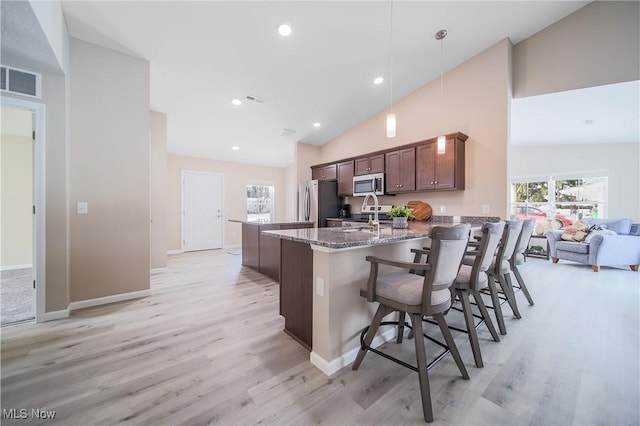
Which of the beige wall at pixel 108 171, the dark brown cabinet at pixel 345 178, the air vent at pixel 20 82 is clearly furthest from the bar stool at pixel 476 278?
the air vent at pixel 20 82

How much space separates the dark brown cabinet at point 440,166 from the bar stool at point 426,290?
245 centimetres

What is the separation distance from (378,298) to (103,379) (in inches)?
73.5

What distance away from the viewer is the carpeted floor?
249 cm

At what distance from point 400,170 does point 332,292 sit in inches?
126

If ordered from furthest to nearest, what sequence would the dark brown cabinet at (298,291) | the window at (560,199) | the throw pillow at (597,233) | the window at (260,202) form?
the window at (260,202) < the window at (560,199) < the throw pillow at (597,233) < the dark brown cabinet at (298,291)

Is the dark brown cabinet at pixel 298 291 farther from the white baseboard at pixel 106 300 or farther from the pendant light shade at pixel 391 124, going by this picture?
the white baseboard at pixel 106 300

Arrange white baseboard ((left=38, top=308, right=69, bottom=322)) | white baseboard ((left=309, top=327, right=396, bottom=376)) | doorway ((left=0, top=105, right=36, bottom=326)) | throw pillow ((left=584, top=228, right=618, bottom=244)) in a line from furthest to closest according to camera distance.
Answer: throw pillow ((left=584, top=228, right=618, bottom=244))
doorway ((left=0, top=105, right=36, bottom=326))
white baseboard ((left=38, top=308, right=69, bottom=322))
white baseboard ((left=309, top=327, right=396, bottom=376))

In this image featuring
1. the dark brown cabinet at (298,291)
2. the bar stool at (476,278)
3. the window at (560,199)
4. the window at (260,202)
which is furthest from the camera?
the window at (260,202)

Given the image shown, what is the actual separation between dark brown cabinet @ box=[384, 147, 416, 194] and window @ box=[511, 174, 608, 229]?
4438mm

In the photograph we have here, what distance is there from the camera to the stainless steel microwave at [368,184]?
456cm

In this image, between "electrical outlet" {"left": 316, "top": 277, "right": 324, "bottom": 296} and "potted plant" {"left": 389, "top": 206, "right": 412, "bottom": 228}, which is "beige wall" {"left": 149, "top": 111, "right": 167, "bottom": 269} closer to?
"electrical outlet" {"left": 316, "top": 277, "right": 324, "bottom": 296}

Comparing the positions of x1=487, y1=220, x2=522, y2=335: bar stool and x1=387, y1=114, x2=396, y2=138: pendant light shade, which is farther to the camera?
x1=387, y1=114, x2=396, y2=138: pendant light shade

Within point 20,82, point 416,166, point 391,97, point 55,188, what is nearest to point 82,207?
point 55,188

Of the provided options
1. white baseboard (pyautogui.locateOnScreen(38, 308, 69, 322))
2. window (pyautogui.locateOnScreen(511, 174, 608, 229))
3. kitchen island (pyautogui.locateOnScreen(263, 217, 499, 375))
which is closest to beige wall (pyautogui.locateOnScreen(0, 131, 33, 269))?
white baseboard (pyautogui.locateOnScreen(38, 308, 69, 322))
